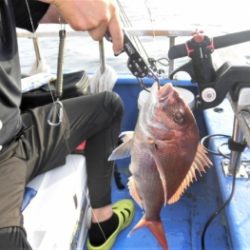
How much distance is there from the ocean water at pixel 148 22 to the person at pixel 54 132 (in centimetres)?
290

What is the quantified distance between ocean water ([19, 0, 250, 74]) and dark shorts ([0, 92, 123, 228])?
9.43ft

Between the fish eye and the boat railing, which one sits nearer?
the fish eye

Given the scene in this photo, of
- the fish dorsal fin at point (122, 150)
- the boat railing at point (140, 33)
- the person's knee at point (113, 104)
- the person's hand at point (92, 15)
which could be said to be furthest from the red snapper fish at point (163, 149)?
the boat railing at point (140, 33)

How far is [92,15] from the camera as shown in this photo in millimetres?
975

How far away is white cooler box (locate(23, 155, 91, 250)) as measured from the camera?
1.35m

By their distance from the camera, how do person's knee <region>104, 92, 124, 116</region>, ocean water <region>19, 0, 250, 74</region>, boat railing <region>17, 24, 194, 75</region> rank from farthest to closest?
ocean water <region>19, 0, 250, 74</region> → boat railing <region>17, 24, 194, 75</region> → person's knee <region>104, 92, 124, 116</region>

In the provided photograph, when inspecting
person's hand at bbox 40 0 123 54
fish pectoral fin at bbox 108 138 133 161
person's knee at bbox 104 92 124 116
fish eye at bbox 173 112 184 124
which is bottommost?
person's knee at bbox 104 92 124 116

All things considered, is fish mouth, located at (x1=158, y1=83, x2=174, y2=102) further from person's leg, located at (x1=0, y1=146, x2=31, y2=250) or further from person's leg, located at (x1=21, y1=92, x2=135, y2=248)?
person's leg, located at (x1=21, y1=92, x2=135, y2=248)

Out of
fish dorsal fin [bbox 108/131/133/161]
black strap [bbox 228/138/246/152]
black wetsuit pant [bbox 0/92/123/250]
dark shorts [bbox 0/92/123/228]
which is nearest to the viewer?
fish dorsal fin [bbox 108/131/133/161]

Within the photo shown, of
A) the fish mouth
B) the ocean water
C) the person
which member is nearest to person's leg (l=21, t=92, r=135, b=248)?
the person

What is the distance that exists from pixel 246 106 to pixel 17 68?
3.20ft

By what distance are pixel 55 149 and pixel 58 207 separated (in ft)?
0.96

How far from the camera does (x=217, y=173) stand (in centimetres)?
188

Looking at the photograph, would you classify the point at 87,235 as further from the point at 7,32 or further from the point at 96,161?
the point at 7,32
